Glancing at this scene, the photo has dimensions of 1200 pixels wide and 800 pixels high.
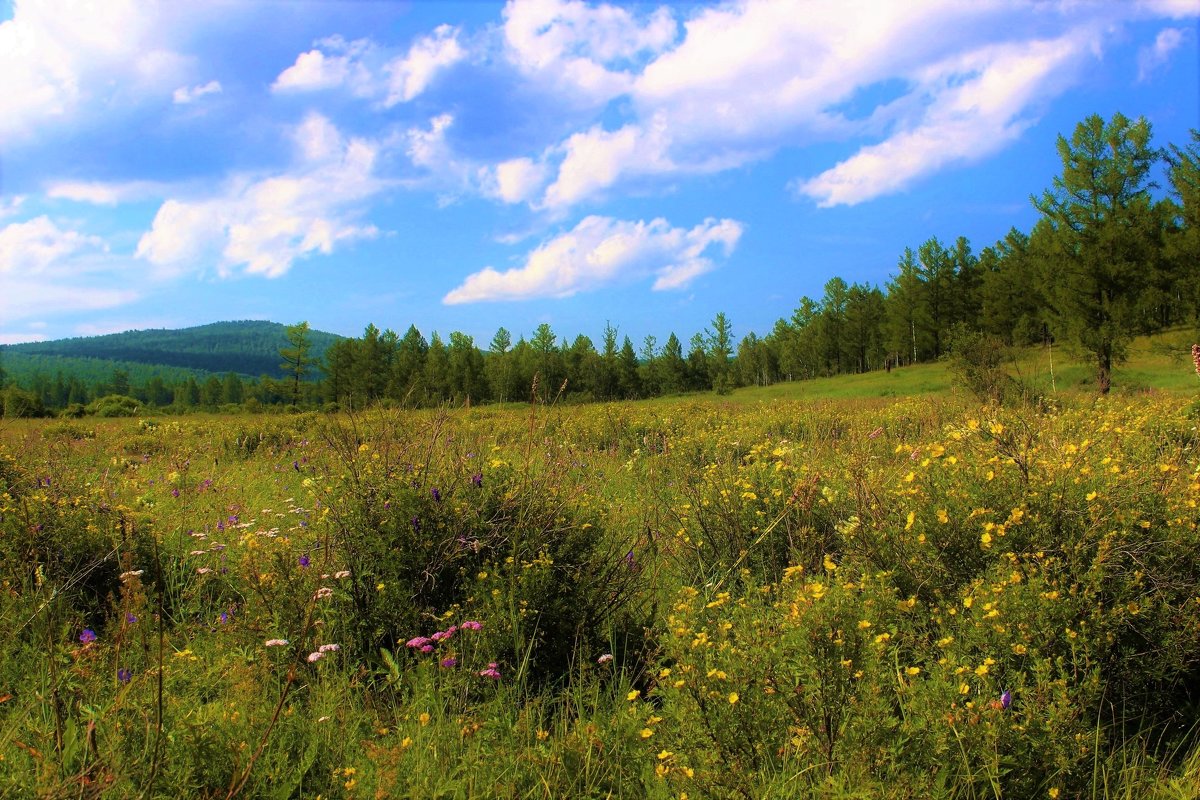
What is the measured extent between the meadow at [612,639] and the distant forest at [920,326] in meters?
1.00

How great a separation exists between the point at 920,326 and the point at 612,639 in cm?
6094

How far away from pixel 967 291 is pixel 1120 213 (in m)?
29.0

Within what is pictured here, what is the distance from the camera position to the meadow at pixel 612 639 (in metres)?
2.11

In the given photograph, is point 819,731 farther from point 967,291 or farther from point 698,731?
point 967,291

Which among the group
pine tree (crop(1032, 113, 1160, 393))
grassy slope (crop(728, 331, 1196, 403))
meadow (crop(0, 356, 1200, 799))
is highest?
pine tree (crop(1032, 113, 1160, 393))

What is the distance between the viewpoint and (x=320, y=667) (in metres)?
2.82

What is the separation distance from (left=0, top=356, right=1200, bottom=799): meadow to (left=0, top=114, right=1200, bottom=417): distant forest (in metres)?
1.00

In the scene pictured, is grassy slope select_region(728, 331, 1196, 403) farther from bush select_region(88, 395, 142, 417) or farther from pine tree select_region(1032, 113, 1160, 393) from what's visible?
bush select_region(88, 395, 142, 417)

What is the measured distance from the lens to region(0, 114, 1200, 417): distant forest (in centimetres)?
2983

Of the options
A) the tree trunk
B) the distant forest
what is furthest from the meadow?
the tree trunk

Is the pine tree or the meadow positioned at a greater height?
the pine tree

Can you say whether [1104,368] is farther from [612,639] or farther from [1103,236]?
[612,639]

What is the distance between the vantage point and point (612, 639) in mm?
3139

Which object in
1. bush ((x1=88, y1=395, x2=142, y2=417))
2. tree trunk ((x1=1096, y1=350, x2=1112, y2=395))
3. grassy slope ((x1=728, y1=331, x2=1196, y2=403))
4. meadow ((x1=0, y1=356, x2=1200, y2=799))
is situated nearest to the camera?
meadow ((x1=0, y1=356, x2=1200, y2=799))
